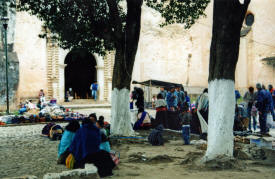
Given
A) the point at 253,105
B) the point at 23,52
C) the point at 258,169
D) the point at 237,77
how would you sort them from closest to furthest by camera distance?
the point at 258,169, the point at 253,105, the point at 23,52, the point at 237,77

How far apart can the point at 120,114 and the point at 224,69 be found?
436 cm

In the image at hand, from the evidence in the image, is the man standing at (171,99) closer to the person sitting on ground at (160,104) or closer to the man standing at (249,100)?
the person sitting on ground at (160,104)

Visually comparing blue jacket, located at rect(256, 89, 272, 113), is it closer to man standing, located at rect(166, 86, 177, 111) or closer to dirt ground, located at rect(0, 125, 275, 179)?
dirt ground, located at rect(0, 125, 275, 179)

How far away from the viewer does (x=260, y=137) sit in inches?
348

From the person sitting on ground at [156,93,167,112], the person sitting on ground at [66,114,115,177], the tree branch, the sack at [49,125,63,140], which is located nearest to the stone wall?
the sack at [49,125,63,140]

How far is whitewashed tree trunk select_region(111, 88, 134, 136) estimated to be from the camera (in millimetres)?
9836

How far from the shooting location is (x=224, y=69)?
6.26 meters

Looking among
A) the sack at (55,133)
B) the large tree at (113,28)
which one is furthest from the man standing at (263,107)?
the sack at (55,133)

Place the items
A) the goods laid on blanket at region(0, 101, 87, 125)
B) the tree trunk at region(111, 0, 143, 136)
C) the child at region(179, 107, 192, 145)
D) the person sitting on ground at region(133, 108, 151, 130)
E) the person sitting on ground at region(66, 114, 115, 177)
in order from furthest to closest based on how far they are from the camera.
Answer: the goods laid on blanket at region(0, 101, 87, 125), the person sitting on ground at region(133, 108, 151, 130), the tree trunk at region(111, 0, 143, 136), the child at region(179, 107, 192, 145), the person sitting on ground at region(66, 114, 115, 177)

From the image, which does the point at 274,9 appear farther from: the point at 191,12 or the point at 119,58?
the point at 119,58

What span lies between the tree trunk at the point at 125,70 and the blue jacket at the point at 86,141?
13.6ft

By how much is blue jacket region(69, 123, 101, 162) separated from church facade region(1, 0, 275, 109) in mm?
15770

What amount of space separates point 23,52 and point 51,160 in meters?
18.8

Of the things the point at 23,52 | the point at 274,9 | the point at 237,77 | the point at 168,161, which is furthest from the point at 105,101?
the point at 168,161
